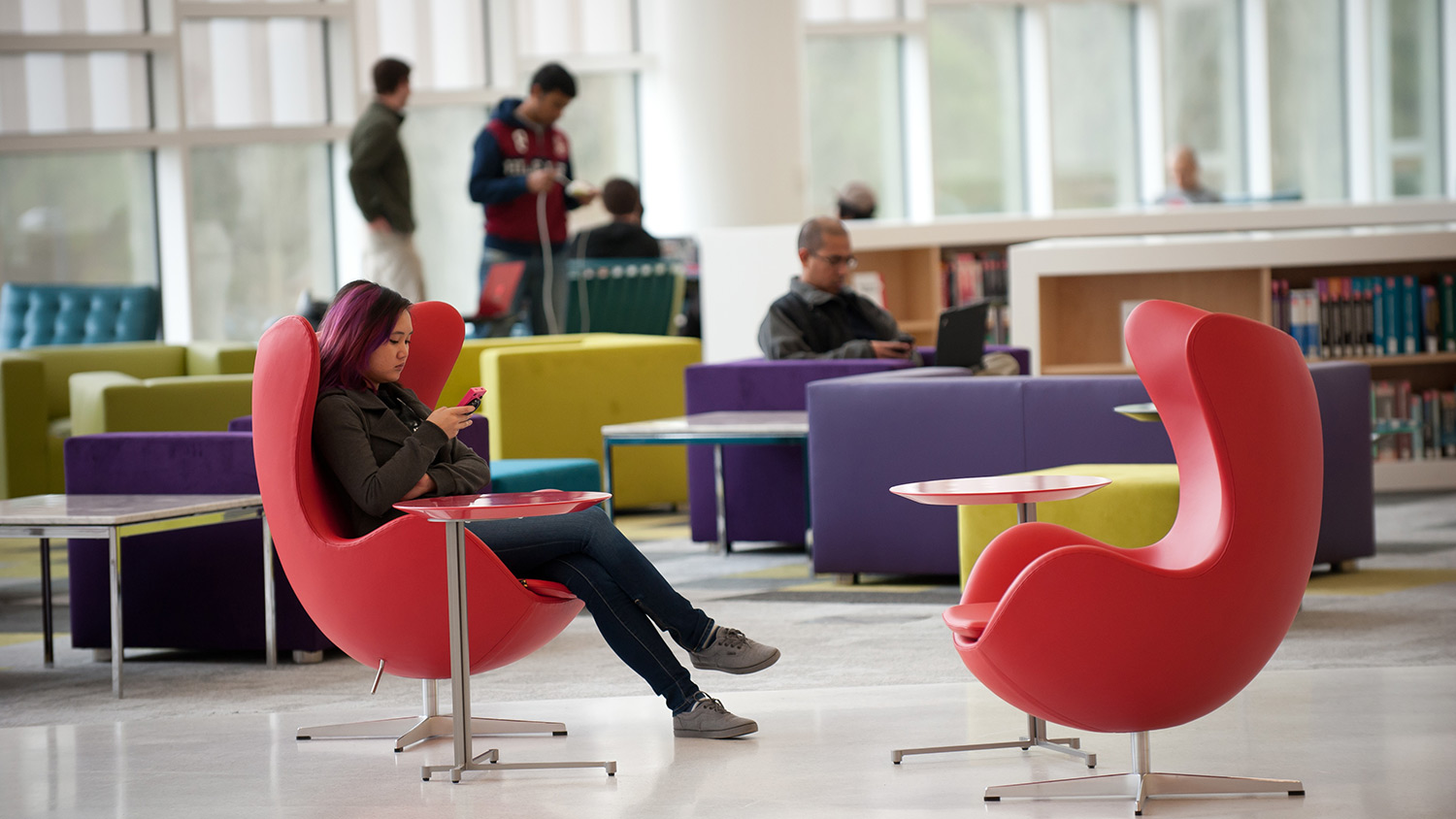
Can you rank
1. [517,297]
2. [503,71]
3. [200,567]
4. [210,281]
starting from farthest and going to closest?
[503,71]
[210,281]
[517,297]
[200,567]

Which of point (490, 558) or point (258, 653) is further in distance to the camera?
point (258, 653)

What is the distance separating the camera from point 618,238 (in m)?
10.5

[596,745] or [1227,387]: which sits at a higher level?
[1227,387]

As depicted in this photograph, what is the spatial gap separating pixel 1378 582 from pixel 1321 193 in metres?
10.7

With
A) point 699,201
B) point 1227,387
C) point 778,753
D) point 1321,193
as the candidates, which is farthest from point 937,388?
point 1321,193

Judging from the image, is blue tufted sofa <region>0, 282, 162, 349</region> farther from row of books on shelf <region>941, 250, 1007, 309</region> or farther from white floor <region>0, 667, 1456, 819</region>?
white floor <region>0, 667, 1456, 819</region>

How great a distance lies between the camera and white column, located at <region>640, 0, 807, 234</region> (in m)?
12.2

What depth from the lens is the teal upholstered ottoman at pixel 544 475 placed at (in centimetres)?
532

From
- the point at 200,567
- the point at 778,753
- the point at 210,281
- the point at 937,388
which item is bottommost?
the point at 778,753

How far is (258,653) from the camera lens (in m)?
4.98

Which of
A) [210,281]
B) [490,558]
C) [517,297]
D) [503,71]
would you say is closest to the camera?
[490,558]

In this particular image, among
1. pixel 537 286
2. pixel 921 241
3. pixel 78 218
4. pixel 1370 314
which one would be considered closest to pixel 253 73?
pixel 78 218

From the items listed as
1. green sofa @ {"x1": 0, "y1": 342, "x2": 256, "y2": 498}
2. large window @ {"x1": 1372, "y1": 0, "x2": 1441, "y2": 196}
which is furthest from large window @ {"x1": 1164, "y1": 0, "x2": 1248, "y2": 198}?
green sofa @ {"x1": 0, "y1": 342, "x2": 256, "y2": 498}

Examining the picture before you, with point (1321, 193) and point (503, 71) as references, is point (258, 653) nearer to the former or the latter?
point (503, 71)
